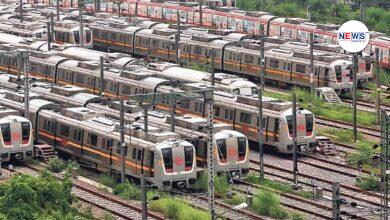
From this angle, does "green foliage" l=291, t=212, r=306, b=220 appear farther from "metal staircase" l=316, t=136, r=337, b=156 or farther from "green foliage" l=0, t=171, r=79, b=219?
"metal staircase" l=316, t=136, r=337, b=156

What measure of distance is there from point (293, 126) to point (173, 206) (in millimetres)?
10492

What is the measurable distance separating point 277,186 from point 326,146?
9.04 m

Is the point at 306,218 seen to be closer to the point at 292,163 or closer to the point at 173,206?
the point at 173,206

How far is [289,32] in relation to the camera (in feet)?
334

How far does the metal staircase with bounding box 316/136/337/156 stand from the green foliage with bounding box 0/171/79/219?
2212 cm

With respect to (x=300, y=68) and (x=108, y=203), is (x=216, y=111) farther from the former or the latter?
(x=300, y=68)

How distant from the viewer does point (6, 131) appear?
201ft

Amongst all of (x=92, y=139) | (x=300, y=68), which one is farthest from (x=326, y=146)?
(x=300, y=68)

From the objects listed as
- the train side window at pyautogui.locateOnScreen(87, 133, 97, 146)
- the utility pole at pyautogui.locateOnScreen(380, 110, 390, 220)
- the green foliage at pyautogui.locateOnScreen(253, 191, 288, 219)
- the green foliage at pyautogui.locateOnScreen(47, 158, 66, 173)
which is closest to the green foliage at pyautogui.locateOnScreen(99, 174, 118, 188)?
the train side window at pyautogui.locateOnScreen(87, 133, 97, 146)

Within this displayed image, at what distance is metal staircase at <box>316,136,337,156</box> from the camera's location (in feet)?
217

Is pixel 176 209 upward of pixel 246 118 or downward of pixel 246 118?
downward

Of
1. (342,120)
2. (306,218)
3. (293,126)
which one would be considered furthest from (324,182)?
(342,120)

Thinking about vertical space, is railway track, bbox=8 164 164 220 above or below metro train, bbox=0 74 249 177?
below

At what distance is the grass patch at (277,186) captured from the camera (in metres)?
56.9
